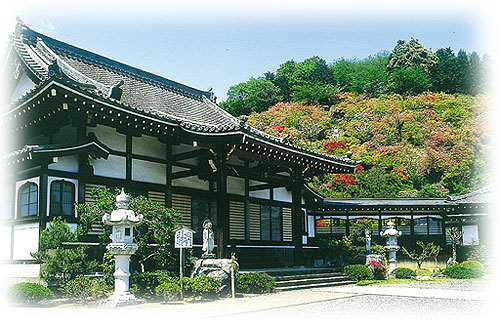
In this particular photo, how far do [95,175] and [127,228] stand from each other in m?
2.85

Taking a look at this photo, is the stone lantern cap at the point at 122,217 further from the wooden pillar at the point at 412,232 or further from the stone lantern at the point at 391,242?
the wooden pillar at the point at 412,232

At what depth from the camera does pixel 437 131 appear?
144 feet

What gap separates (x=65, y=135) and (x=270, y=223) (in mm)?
9550

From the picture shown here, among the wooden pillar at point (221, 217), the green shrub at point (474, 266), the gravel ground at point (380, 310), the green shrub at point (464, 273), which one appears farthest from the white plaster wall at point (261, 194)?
the green shrub at point (474, 266)

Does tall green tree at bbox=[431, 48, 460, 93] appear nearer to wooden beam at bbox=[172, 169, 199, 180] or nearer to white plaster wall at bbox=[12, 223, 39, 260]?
wooden beam at bbox=[172, 169, 199, 180]

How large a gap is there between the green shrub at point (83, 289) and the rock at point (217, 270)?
259cm

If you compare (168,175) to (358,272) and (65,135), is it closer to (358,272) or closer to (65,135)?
(65,135)

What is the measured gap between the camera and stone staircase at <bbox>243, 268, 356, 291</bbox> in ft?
47.2

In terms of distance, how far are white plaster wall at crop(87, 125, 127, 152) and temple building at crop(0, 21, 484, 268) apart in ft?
0.10

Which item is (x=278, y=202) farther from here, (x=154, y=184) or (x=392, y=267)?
(x=154, y=184)

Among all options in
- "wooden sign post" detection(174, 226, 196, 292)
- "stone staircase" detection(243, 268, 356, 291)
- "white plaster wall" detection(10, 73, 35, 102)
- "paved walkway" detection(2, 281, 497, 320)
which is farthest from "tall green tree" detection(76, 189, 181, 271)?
"white plaster wall" detection(10, 73, 35, 102)

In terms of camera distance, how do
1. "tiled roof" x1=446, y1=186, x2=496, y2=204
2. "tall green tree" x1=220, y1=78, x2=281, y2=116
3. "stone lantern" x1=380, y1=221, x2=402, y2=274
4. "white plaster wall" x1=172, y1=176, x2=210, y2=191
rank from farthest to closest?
"tall green tree" x1=220, y1=78, x2=281, y2=116 < "tiled roof" x1=446, y1=186, x2=496, y2=204 < "stone lantern" x1=380, y1=221, x2=402, y2=274 < "white plaster wall" x1=172, y1=176, x2=210, y2=191

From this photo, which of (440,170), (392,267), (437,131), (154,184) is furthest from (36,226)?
(437,131)

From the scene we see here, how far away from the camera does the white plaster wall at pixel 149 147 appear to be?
14133 mm
